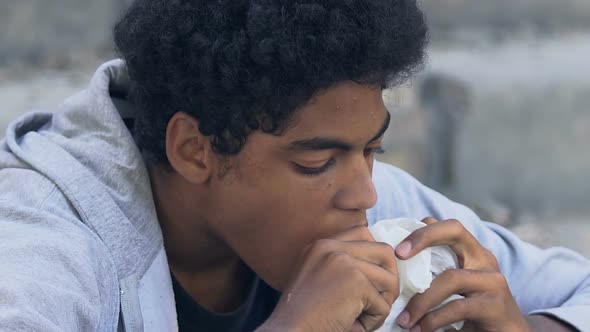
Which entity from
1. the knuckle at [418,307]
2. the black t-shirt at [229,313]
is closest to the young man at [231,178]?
the knuckle at [418,307]

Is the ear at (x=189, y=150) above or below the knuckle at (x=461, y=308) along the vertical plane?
above

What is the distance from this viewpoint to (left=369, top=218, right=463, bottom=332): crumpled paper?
81.8 inches

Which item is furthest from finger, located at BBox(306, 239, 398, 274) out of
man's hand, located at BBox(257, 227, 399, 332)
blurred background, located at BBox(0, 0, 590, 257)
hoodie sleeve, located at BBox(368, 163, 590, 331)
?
blurred background, located at BBox(0, 0, 590, 257)

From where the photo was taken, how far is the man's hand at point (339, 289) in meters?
1.93

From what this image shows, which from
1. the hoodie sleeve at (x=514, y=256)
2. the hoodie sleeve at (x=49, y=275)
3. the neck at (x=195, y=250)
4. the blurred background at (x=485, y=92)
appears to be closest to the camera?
the hoodie sleeve at (x=49, y=275)

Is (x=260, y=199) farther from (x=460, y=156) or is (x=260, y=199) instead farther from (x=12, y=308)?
(x=460, y=156)

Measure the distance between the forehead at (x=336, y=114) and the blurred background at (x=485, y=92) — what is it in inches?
74.4

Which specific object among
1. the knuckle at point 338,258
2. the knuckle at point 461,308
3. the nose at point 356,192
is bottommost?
the knuckle at point 461,308

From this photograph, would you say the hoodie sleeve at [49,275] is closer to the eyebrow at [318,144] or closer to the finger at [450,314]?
the eyebrow at [318,144]

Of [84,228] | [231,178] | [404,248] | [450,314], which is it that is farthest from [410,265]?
[84,228]

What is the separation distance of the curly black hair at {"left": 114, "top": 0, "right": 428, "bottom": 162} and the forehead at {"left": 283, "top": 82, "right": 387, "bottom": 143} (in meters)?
0.02

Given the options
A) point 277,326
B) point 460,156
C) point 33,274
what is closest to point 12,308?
point 33,274

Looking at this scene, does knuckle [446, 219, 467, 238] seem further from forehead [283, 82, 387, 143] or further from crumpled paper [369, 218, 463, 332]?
forehead [283, 82, 387, 143]

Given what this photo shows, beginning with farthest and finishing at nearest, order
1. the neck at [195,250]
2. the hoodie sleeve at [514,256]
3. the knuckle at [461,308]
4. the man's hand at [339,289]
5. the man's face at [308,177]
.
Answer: the hoodie sleeve at [514,256] → the neck at [195,250] → the knuckle at [461,308] → the man's face at [308,177] → the man's hand at [339,289]
